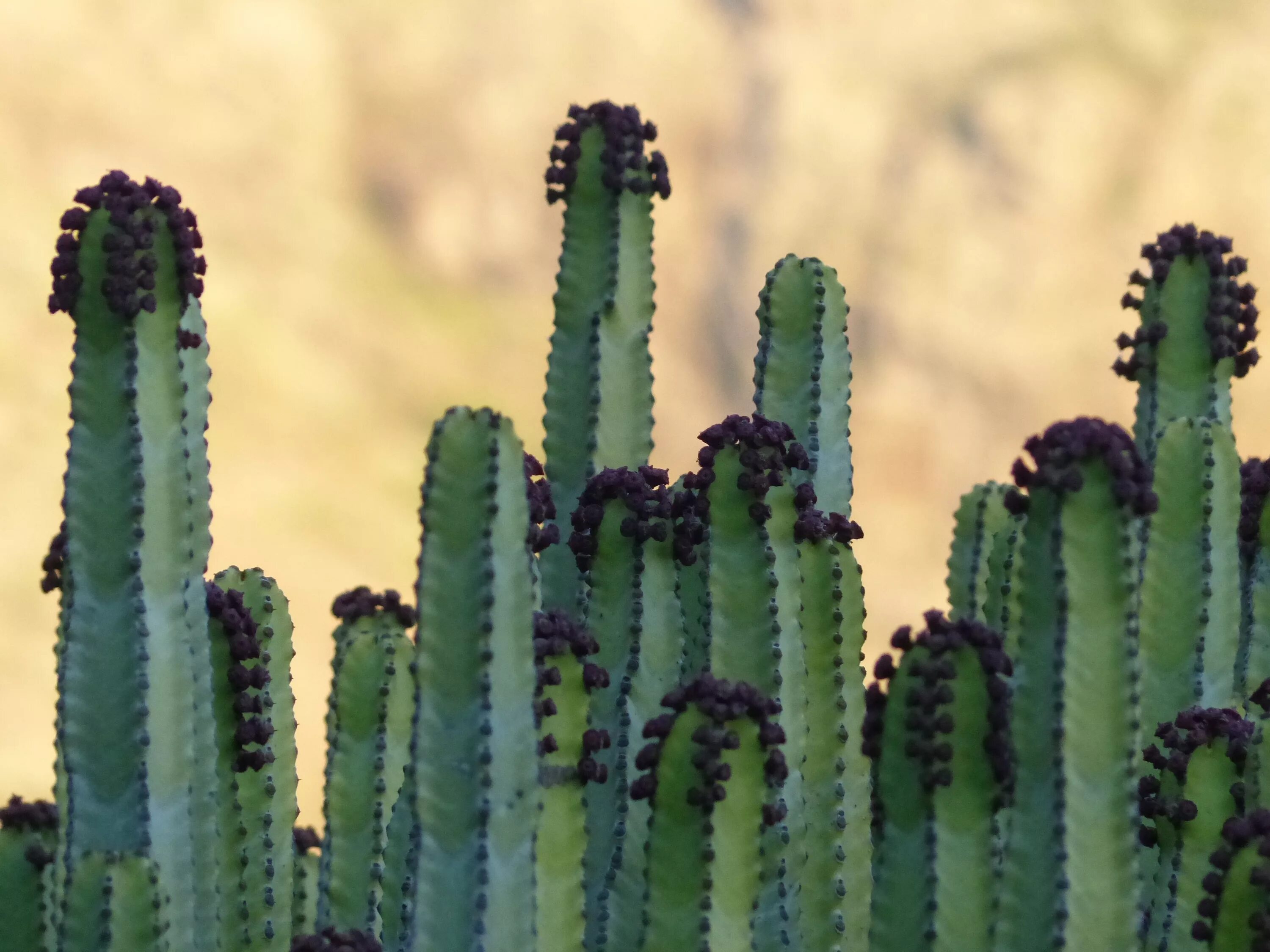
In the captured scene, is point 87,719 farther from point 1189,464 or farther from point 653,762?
point 1189,464

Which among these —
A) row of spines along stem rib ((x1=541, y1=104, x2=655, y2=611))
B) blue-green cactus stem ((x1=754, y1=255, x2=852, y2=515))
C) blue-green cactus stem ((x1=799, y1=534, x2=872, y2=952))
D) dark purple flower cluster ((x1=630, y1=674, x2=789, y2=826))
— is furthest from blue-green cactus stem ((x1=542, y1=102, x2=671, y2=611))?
dark purple flower cluster ((x1=630, y1=674, x2=789, y2=826))

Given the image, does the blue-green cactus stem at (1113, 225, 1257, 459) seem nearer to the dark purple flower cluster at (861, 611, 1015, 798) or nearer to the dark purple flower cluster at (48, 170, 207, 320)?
the dark purple flower cluster at (861, 611, 1015, 798)

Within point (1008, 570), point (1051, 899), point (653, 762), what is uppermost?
point (1008, 570)

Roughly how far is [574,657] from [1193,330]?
3.60 m

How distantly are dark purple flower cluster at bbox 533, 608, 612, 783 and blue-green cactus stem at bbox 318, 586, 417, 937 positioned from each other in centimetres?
143

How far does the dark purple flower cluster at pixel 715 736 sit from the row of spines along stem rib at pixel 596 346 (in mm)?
2093

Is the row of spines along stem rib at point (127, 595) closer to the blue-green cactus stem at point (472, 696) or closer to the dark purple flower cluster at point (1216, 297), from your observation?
the blue-green cactus stem at point (472, 696)

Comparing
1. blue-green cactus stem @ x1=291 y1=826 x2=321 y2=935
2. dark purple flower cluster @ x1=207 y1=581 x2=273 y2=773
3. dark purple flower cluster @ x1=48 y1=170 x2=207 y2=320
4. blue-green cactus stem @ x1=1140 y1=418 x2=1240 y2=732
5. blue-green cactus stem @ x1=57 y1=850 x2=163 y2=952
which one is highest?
dark purple flower cluster @ x1=48 y1=170 x2=207 y2=320

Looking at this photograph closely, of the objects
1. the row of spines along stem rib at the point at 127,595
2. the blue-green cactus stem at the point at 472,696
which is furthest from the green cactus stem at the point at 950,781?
the row of spines along stem rib at the point at 127,595

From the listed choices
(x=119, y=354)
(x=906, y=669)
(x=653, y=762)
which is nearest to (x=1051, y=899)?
(x=906, y=669)

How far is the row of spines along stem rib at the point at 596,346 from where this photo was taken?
6.47 meters

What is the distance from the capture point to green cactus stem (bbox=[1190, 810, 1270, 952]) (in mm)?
4414

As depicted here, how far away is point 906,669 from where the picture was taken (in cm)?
432

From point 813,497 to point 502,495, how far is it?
1.29 meters
